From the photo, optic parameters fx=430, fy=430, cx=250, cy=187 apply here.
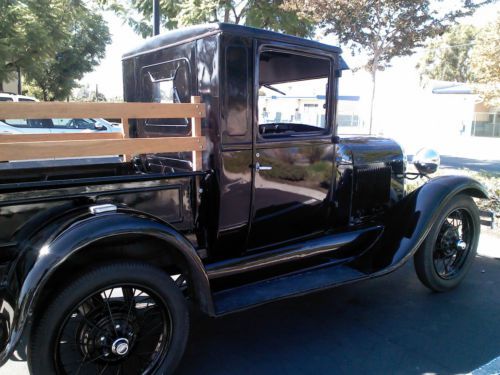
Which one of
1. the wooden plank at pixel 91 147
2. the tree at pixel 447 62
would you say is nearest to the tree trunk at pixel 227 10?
the wooden plank at pixel 91 147

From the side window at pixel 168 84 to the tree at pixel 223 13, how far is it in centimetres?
555

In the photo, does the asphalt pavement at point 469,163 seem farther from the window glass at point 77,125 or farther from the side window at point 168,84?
the side window at point 168,84

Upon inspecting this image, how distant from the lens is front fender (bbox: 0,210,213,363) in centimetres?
199

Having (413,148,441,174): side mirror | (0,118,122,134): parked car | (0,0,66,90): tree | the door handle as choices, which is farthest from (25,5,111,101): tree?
the door handle

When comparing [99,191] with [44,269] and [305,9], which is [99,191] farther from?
[305,9]

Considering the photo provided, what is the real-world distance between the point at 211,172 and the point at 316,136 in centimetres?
96

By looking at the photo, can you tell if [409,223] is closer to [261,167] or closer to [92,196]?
[261,167]

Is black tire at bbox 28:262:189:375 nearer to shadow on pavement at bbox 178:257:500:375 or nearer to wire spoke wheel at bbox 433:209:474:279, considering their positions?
shadow on pavement at bbox 178:257:500:375

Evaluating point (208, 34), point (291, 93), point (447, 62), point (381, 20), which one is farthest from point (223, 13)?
point (447, 62)

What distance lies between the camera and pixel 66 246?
2066 mm

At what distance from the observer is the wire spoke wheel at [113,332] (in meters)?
2.31

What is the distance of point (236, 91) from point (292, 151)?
63cm

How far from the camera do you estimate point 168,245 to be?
241cm

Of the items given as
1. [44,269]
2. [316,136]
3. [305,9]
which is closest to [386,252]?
[316,136]
